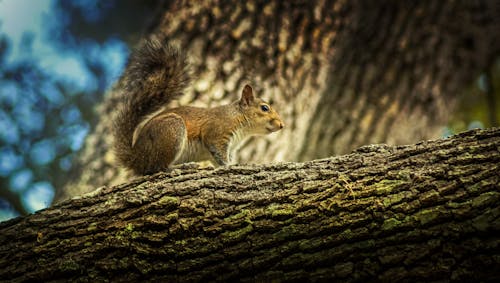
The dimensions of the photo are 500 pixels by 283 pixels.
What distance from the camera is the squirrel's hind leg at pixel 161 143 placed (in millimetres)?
2307

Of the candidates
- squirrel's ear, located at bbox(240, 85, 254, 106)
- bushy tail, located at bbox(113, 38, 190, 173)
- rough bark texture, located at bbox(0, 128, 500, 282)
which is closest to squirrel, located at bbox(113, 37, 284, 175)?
bushy tail, located at bbox(113, 38, 190, 173)

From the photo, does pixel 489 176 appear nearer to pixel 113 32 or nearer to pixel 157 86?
pixel 157 86

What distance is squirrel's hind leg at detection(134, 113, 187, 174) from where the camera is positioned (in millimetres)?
2307

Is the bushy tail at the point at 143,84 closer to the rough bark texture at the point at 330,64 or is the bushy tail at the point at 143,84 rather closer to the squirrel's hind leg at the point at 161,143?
the squirrel's hind leg at the point at 161,143

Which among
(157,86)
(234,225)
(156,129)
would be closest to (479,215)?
(234,225)

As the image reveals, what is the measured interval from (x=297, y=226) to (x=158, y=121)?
3.95 ft

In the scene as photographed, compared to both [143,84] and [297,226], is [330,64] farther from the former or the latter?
[297,226]

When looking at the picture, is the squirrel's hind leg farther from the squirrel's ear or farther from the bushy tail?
the squirrel's ear

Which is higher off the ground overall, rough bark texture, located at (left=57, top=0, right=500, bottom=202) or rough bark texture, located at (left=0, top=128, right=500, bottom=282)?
rough bark texture, located at (left=57, top=0, right=500, bottom=202)

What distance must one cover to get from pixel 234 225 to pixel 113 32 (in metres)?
3.32

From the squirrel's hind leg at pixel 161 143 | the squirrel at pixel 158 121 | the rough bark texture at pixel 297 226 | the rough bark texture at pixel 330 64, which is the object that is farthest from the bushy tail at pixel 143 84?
the rough bark texture at pixel 297 226

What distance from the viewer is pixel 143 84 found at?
2.42 meters

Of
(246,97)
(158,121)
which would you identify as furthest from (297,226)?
(246,97)

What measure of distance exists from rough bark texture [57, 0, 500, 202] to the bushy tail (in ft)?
1.58
